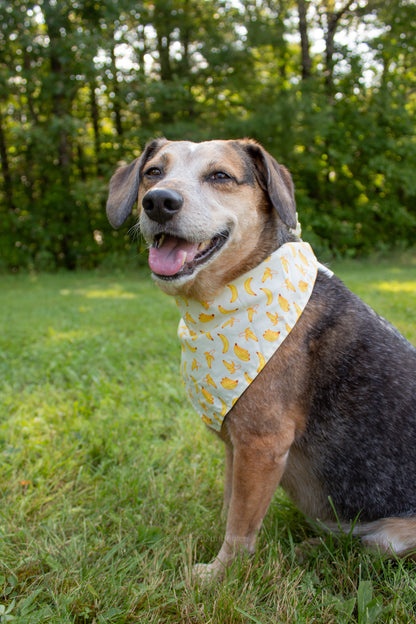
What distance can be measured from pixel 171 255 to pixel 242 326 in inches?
19.7

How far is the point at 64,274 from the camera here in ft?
48.5

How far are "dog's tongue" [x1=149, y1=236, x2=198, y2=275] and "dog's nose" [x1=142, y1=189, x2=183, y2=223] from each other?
0.14 meters

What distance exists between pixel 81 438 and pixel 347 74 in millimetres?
17478

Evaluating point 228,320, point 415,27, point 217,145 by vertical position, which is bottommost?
point 228,320

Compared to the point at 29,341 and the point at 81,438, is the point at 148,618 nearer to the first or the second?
the point at 81,438

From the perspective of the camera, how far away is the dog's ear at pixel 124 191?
2680 millimetres

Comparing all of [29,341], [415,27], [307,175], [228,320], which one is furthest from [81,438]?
[415,27]

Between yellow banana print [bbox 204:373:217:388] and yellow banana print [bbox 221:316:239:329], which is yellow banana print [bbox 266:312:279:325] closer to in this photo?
yellow banana print [bbox 221:316:239:329]

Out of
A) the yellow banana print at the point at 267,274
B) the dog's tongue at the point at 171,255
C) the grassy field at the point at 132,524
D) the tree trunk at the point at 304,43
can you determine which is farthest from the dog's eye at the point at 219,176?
the tree trunk at the point at 304,43

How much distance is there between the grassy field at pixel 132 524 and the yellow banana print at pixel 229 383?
81 cm

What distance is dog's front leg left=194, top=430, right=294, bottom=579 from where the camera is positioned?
2.12 m

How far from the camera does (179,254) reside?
2.23 m

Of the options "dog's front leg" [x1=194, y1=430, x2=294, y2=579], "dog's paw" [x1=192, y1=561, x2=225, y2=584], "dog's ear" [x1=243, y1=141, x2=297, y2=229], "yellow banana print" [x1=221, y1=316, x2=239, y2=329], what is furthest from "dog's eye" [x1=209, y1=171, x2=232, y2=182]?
"dog's paw" [x1=192, y1=561, x2=225, y2=584]

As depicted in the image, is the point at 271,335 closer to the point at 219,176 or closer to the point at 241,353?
the point at 241,353
